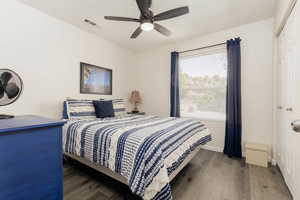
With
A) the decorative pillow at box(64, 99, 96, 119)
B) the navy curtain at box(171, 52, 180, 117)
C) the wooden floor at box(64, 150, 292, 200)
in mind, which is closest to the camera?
the wooden floor at box(64, 150, 292, 200)

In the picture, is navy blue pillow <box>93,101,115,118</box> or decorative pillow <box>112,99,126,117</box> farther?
decorative pillow <box>112,99,126,117</box>

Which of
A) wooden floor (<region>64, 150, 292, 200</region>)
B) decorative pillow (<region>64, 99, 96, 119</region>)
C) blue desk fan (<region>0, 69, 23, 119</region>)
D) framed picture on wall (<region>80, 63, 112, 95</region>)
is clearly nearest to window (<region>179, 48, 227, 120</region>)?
wooden floor (<region>64, 150, 292, 200</region>)

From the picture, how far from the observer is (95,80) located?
3406 millimetres

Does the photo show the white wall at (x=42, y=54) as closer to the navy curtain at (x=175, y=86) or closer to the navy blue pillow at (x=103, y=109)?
the navy blue pillow at (x=103, y=109)

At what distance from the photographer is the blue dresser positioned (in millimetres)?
943

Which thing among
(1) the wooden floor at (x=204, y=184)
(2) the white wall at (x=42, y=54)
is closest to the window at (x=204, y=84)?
(1) the wooden floor at (x=204, y=184)

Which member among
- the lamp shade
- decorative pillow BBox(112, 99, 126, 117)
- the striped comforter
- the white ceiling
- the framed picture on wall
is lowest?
the striped comforter

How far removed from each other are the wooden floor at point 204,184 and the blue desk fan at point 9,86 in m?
1.31

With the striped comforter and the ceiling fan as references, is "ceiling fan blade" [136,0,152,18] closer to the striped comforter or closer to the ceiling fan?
the ceiling fan

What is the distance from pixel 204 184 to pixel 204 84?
2178 mm

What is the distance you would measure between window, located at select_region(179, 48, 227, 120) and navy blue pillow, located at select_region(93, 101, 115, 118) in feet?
5.78

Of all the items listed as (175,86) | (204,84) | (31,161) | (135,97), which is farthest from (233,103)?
(31,161)

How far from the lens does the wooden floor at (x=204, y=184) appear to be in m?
1.64

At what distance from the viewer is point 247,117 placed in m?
2.82
